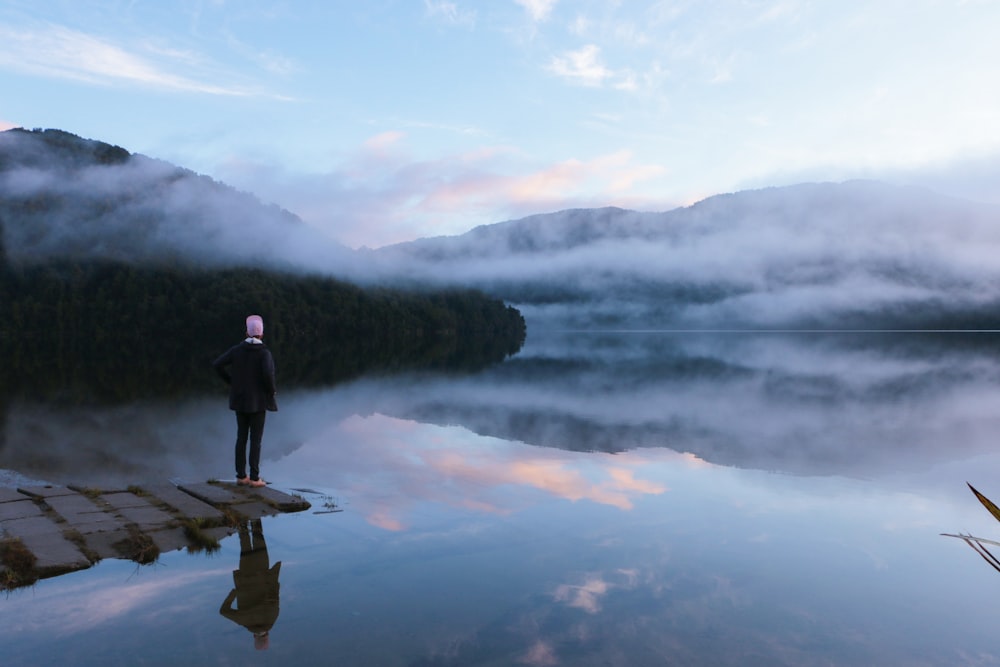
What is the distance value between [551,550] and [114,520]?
6188 millimetres

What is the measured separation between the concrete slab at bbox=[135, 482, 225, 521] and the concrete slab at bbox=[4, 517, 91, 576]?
1693mm

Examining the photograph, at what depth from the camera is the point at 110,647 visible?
6.48 meters

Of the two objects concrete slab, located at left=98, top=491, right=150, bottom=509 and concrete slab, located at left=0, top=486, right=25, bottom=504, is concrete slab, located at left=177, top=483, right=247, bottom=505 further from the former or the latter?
concrete slab, located at left=0, top=486, right=25, bottom=504

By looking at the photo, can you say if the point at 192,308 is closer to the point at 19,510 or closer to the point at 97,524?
the point at 19,510

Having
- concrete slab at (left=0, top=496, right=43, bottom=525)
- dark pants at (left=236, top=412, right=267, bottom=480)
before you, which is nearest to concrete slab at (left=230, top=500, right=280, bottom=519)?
dark pants at (left=236, top=412, right=267, bottom=480)

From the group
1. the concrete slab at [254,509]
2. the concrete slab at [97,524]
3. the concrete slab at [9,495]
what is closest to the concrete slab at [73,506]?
the concrete slab at [97,524]

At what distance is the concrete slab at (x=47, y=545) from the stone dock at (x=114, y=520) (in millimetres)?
10

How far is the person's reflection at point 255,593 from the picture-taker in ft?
23.2

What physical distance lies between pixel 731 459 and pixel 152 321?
16071cm

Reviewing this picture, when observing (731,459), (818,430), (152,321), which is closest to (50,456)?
(731,459)

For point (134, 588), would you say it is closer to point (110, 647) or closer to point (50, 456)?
point (110, 647)

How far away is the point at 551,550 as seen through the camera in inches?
396

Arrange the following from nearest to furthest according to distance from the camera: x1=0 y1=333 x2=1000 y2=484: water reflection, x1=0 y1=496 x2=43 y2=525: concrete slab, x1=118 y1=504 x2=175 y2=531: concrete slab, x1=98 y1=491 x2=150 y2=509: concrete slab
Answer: x1=118 y1=504 x2=175 y2=531: concrete slab, x1=0 y1=496 x2=43 y2=525: concrete slab, x1=98 y1=491 x2=150 y2=509: concrete slab, x1=0 y1=333 x2=1000 y2=484: water reflection

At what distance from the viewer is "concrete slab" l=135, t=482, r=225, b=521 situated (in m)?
10.6
